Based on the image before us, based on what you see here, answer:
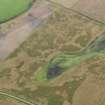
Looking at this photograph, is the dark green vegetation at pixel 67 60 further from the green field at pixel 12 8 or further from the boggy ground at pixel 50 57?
the green field at pixel 12 8

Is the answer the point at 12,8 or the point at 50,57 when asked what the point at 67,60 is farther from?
the point at 12,8

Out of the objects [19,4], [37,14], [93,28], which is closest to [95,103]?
[93,28]

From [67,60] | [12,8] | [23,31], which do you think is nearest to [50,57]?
[67,60]

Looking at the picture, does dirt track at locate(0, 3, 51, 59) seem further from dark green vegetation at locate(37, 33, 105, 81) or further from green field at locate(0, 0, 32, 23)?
dark green vegetation at locate(37, 33, 105, 81)

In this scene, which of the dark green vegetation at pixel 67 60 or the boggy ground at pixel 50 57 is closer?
the boggy ground at pixel 50 57

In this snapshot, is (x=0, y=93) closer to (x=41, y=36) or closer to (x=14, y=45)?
(x=14, y=45)

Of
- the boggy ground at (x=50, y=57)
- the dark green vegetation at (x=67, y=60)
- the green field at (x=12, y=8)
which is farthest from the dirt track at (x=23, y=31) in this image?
the dark green vegetation at (x=67, y=60)
